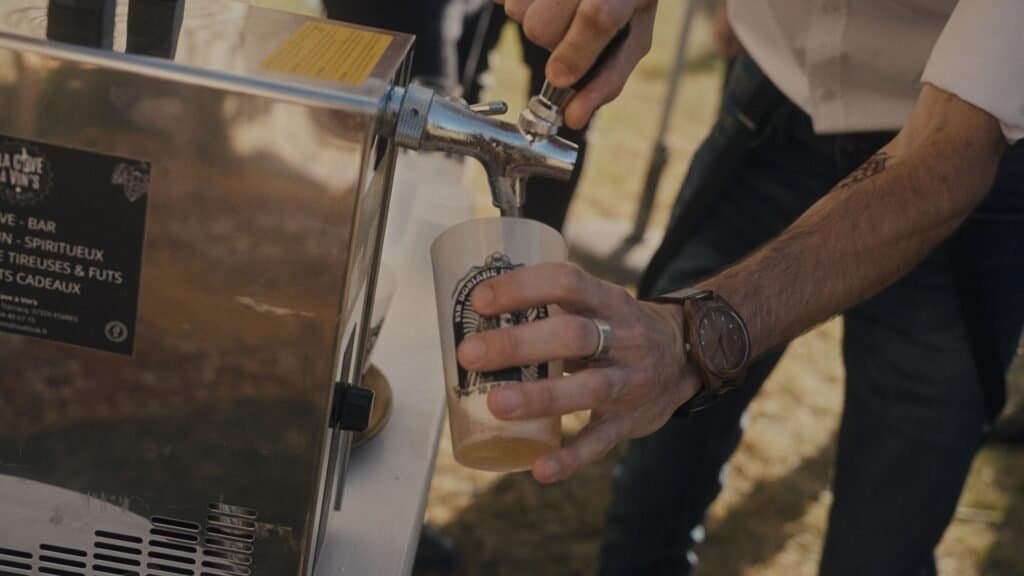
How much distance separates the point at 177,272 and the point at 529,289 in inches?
8.3

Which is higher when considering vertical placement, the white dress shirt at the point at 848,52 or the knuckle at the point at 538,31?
the knuckle at the point at 538,31

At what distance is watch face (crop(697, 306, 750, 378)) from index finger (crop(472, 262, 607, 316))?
0.15 meters

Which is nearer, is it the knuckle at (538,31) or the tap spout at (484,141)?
the tap spout at (484,141)

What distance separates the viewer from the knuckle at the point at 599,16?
83 cm

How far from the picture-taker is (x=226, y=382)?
66 centimetres

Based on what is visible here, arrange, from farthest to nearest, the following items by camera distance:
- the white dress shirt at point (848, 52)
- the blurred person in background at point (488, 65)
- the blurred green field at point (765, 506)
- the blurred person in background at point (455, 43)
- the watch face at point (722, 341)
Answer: the blurred green field at point (765, 506), the blurred person in background at point (488, 65), the blurred person in background at point (455, 43), the white dress shirt at point (848, 52), the watch face at point (722, 341)

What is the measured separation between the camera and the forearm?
34.0 inches

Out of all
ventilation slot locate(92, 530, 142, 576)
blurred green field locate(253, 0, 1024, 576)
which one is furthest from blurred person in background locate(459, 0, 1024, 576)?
blurred green field locate(253, 0, 1024, 576)

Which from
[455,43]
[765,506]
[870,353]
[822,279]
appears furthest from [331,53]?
[765,506]

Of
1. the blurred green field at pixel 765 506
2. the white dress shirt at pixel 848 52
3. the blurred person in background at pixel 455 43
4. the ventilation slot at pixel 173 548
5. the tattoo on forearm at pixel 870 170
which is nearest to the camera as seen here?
the ventilation slot at pixel 173 548

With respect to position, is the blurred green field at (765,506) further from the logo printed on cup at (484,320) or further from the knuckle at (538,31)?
the logo printed on cup at (484,320)

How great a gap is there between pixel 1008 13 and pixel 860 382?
1.79 feet

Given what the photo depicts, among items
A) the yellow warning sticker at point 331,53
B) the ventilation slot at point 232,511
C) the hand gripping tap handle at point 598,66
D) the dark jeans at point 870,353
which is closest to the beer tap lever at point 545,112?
the hand gripping tap handle at point 598,66

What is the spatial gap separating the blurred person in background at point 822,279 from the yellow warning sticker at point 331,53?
6.2 inches
